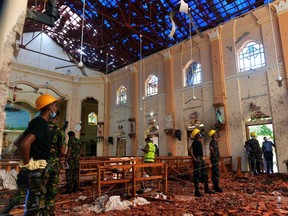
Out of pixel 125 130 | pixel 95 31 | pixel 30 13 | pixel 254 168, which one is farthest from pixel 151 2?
pixel 30 13

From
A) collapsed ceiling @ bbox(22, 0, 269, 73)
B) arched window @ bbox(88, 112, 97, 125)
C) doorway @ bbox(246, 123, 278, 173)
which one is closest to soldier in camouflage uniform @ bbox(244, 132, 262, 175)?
doorway @ bbox(246, 123, 278, 173)

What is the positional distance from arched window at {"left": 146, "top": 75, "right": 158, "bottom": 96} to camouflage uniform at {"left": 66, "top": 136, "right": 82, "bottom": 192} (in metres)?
9.52

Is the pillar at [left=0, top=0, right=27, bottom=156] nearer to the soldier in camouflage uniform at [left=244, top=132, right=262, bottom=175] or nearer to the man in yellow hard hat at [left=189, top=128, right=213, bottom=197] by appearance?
the man in yellow hard hat at [left=189, top=128, right=213, bottom=197]

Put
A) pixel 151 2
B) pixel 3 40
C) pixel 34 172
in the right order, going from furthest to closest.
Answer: pixel 151 2
pixel 34 172
pixel 3 40

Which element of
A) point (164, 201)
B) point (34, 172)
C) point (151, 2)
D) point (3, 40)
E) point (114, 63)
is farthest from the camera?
point (114, 63)

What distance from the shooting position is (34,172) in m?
2.29

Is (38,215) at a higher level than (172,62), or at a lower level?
lower

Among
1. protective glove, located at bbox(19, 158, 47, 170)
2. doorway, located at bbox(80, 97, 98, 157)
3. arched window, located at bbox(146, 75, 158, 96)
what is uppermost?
arched window, located at bbox(146, 75, 158, 96)

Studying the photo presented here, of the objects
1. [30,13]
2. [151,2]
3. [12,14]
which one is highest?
[151,2]

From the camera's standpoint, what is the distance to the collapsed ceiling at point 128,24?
11945mm

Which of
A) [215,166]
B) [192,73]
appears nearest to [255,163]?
[215,166]

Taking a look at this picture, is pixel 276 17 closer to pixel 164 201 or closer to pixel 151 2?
pixel 151 2

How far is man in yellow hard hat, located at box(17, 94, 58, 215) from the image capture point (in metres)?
2.20

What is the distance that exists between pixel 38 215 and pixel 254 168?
357 inches
